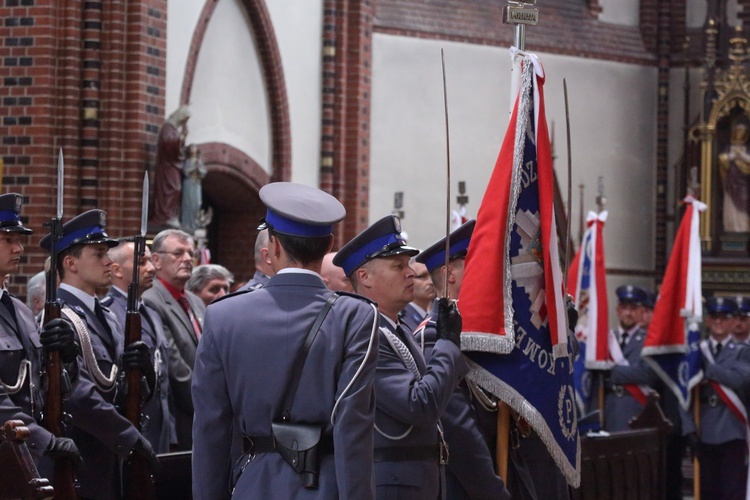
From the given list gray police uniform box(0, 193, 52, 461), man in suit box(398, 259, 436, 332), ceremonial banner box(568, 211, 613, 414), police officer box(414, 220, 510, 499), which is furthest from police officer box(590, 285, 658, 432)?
gray police uniform box(0, 193, 52, 461)

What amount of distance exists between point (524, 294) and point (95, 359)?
76.6 inches

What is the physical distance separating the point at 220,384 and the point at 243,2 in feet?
30.9

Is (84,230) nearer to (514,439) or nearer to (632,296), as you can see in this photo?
(514,439)

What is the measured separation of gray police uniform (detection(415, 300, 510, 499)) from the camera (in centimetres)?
578

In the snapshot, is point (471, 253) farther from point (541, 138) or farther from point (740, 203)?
point (740, 203)

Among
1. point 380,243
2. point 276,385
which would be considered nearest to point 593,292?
point 380,243

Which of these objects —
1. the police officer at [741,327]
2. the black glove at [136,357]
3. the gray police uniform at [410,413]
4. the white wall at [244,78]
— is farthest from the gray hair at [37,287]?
the police officer at [741,327]

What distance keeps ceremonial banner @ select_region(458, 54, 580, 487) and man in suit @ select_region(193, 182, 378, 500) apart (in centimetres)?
168

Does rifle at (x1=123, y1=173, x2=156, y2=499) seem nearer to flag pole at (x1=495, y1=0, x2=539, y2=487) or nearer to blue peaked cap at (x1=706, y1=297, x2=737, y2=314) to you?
flag pole at (x1=495, y1=0, x2=539, y2=487)

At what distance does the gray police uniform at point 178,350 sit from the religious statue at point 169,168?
3289 mm

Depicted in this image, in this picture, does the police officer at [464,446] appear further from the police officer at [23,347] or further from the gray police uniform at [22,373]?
the gray police uniform at [22,373]

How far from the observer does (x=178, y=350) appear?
8.21m

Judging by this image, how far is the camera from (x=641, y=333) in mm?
12031

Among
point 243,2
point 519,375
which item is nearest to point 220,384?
point 519,375
